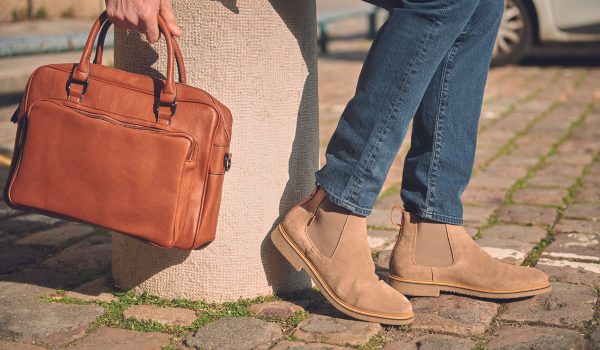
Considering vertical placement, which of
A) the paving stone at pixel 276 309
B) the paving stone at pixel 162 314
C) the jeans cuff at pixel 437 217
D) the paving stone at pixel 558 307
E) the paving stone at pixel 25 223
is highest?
the jeans cuff at pixel 437 217

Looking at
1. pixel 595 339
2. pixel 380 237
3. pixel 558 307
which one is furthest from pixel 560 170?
pixel 595 339

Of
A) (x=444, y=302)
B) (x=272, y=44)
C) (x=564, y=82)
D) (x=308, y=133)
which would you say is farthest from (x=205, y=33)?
(x=564, y=82)

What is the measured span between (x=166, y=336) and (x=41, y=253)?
101 centimetres

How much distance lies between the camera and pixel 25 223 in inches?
145

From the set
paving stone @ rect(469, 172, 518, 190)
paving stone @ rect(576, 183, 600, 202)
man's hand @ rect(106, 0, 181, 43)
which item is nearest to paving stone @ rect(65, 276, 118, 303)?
man's hand @ rect(106, 0, 181, 43)

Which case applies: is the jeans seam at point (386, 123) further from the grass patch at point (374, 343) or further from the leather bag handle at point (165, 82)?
the leather bag handle at point (165, 82)

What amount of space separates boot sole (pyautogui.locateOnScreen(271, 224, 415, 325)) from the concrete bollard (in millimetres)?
72

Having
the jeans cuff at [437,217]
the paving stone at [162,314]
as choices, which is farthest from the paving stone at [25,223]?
the jeans cuff at [437,217]

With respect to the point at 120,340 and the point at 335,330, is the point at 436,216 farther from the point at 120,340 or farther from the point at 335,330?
the point at 120,340

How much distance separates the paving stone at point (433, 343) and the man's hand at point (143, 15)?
3.40 feet

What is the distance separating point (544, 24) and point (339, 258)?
6292mm

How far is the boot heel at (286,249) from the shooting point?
265cm

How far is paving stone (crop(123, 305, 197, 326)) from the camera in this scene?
2561 mm

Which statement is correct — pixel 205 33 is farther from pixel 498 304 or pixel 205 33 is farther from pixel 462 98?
pixel 498 304
